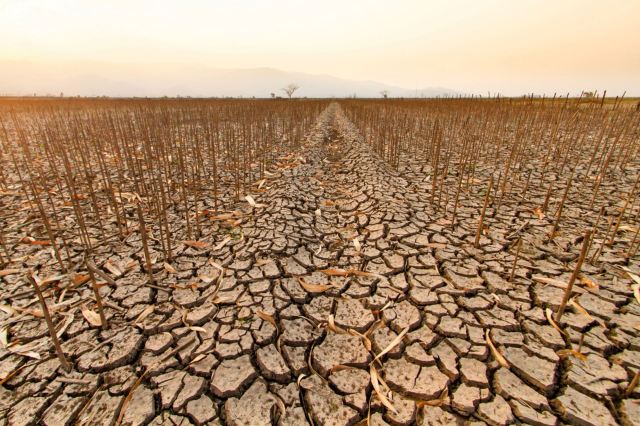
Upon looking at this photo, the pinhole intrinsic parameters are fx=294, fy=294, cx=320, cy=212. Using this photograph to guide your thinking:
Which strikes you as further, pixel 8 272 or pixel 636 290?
pixel 8 272

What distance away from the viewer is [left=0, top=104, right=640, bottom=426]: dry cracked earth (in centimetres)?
163

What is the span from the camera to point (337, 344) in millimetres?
2092

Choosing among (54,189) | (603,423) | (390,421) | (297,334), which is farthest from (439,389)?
(54,189)

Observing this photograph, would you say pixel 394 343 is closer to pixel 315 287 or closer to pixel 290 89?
pixel 315 287

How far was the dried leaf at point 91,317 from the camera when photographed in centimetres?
221

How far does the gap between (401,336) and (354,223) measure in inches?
77.6

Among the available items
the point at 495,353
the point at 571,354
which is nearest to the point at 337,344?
the point at 495,353

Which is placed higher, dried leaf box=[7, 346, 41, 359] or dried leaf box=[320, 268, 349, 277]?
dried leaf box=[320, 268, 349, 277]

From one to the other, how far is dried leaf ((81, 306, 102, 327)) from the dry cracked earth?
2.2 inches

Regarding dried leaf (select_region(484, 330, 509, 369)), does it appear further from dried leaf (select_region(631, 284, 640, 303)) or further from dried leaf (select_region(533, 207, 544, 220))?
dried leaf (select_region(533, 207, 544, 220))

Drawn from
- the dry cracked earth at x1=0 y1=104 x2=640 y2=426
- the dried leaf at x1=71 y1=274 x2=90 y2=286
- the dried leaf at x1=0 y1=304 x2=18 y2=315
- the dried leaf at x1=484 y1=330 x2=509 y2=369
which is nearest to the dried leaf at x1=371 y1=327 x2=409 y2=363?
the dry cracked earth at x1=0 y1=104 x2=640 y2=426

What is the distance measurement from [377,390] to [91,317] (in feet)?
7.12

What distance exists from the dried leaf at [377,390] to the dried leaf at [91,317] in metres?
2.00

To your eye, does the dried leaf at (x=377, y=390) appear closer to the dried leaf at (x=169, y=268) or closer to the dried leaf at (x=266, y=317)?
the dried leaf at (x=266, y=317)
